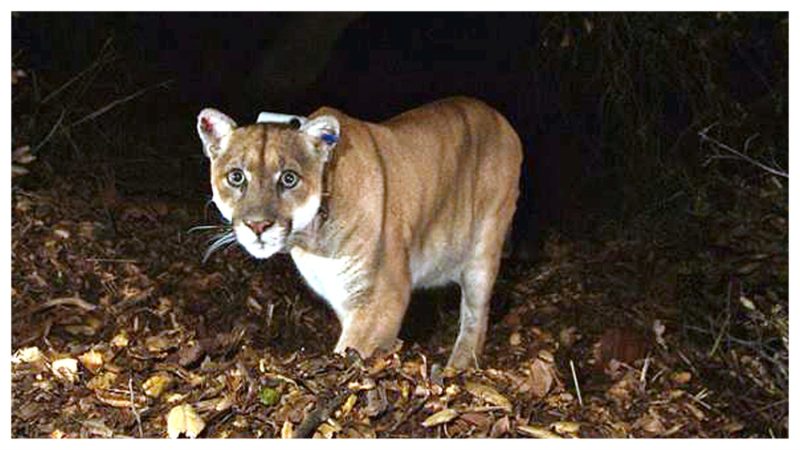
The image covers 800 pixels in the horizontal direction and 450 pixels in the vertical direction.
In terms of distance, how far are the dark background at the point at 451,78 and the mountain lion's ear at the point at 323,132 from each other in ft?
6.09

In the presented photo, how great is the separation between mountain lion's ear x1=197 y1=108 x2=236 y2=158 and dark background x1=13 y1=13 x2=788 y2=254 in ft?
6.92

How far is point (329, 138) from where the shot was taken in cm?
602

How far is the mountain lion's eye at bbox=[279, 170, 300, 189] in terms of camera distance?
586 centimetres

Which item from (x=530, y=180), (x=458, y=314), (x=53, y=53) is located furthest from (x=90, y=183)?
(x=530, y=180)

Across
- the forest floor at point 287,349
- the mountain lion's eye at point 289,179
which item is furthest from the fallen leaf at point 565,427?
the mountain lion's eye at point 289,179

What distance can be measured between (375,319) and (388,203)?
1.96 feet

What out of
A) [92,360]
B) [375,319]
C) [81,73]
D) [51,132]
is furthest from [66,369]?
[81,73]

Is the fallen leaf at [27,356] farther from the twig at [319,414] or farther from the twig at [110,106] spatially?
the twig at [110,106]

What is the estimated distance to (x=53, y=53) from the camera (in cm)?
869

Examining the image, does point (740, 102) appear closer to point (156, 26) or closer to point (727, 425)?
point (727, 425)

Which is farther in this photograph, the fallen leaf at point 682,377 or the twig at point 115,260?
the twig at point 115,260

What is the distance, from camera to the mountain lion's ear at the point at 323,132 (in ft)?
19.6

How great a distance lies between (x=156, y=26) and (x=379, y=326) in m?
3.84

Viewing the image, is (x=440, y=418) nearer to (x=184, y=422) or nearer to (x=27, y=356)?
(x=184, y=422)
